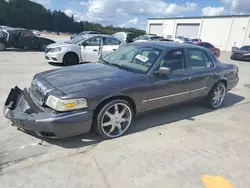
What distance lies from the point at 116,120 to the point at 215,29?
3505cm

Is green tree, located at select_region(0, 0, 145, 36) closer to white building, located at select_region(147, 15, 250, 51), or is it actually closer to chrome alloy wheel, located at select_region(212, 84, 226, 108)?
white building, located at select_region(147, 15, 250, 51)

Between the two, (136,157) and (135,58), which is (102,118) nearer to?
(136,157)

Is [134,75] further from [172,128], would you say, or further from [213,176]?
[213,176]

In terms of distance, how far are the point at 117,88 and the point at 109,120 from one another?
54cm

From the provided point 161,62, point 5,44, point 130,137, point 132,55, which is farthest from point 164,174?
point 5,44

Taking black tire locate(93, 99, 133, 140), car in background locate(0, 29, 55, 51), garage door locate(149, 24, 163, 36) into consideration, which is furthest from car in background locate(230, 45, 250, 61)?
garage door locate(149, 24, 163, 36)

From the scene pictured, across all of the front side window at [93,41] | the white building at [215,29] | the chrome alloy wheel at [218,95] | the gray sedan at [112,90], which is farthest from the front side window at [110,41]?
the white building at [215,29]

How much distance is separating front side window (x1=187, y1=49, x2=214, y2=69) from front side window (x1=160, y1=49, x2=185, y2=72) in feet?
0.82

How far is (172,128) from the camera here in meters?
3.84

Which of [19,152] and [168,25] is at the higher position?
[168,25]

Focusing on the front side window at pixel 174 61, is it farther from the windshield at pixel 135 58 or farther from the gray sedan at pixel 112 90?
the windshield at pixel 135 58

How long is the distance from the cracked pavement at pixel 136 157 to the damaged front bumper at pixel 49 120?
30cm

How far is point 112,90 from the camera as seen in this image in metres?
3.09

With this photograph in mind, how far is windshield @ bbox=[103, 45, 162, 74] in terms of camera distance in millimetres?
3679
